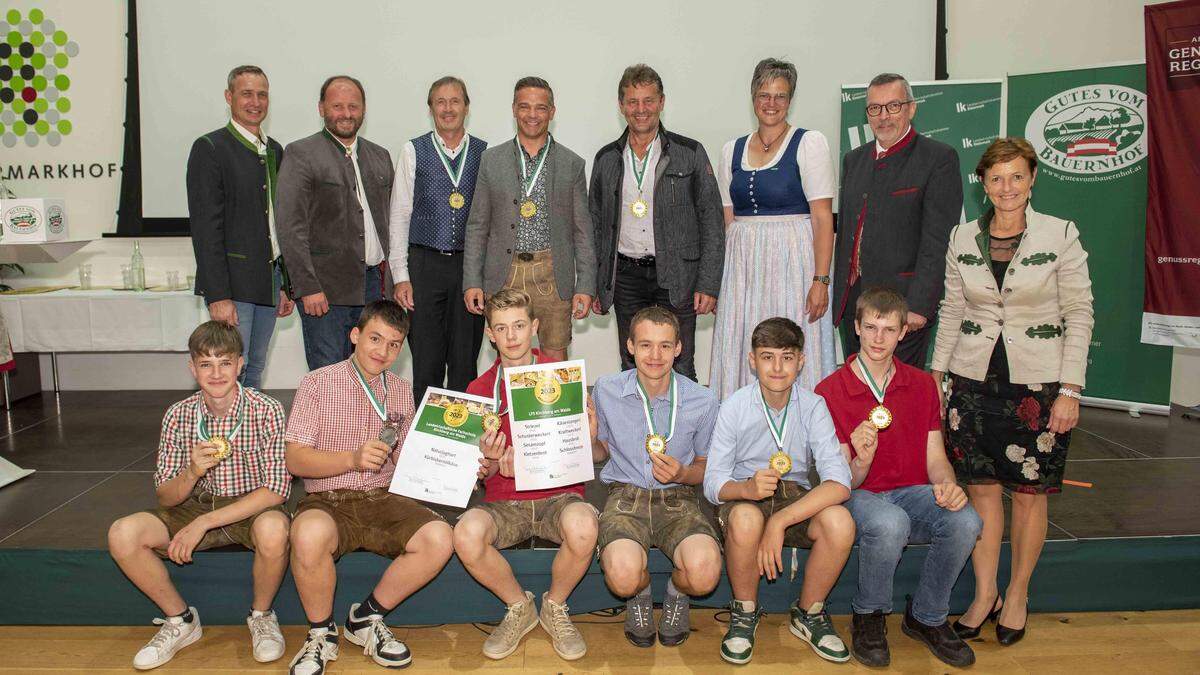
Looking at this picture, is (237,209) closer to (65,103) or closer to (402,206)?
(402,206)

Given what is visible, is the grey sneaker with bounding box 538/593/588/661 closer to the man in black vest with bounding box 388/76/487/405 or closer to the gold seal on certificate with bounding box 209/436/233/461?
the gold seal on certificate with bounding box 209/436/233/461

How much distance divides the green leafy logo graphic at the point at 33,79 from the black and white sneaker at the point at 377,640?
4929 mm

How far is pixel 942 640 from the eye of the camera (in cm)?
278

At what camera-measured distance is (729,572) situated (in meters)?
2.79

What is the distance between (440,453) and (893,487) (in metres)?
1.54

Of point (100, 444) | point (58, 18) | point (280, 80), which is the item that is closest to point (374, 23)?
point (280, 80)

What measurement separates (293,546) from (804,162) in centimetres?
246

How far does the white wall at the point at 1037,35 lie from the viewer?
5879mm

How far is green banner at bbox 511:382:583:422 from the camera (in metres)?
2.87

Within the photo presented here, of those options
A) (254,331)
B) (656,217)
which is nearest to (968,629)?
(656,217)

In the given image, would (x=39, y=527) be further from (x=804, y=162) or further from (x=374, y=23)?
(x=374, y=23)

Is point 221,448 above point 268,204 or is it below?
below

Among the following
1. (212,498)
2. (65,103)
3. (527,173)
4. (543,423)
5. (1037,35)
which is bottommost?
(212,498)

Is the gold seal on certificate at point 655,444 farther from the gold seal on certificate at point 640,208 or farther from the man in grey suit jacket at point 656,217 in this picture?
the gold seal on certificate at point 640,208
